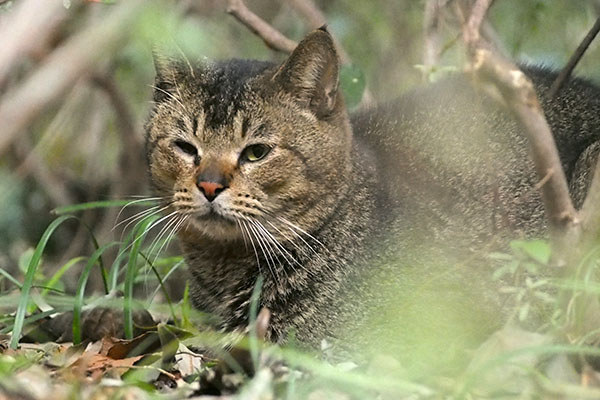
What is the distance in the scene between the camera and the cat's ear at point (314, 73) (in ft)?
12.6

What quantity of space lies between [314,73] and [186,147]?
630 millimetres

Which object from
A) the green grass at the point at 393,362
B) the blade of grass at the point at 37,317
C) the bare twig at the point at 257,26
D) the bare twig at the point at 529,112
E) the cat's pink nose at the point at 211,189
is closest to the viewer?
the bare twig at the point at 529,112

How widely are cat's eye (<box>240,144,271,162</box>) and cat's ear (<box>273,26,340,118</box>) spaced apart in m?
0.29

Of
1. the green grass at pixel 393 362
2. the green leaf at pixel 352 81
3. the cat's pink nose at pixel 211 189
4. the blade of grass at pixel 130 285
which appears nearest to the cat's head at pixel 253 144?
the cat's pink nose at pixel 211 189

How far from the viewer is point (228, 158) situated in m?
3.77

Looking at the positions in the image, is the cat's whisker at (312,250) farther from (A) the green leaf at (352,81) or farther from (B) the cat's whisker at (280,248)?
(A) the green leaf at (352,81)

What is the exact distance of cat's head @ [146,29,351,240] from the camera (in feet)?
12.2

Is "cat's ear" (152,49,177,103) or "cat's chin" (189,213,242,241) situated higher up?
"cat's ear" (152,49,177,103)

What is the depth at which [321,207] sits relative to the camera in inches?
155

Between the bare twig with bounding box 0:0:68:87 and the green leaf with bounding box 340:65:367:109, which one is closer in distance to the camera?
the bare twig with bounding box 0:0:68:87

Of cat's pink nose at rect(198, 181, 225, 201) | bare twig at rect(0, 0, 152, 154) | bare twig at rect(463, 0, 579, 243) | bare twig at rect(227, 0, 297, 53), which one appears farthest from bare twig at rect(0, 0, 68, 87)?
bare twig at rect(227, 0, 297, 53)

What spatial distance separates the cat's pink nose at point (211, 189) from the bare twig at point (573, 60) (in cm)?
161

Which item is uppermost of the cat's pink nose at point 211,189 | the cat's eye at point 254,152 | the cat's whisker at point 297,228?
the cat's eye at point 254,152

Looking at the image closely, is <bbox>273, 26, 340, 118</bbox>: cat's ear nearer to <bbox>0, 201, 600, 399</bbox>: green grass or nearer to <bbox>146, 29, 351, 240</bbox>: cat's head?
<bbox>146, 29, 351, 240</bbox>: cat's head
